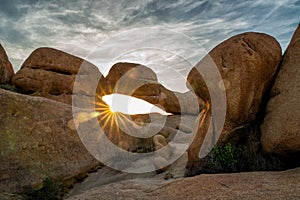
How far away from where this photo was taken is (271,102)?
31.0 feet

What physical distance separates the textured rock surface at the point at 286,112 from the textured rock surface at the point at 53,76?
20.2 meters

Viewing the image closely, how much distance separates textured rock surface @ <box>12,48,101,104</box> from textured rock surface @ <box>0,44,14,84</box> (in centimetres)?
69

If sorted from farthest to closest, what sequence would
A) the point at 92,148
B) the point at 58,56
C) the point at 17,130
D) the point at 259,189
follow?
Answer: the point at 58,56
the point at 92,148
the point at 17,130
the point at 259,189

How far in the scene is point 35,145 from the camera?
37.9 ft

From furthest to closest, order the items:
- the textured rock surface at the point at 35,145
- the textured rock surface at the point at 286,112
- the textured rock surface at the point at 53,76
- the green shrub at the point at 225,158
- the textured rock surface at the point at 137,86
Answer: the textured rock surface at the point at 137,86 < the textured rock surface at the point at 53,76 < the textured rock surface at the point at 35,145 < the green shrub at the point at 225,158 < the textured rock surface at the point at 286,112

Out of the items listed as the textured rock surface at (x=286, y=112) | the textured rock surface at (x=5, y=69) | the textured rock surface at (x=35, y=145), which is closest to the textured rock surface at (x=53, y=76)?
the textured rock surface at (x=5, y=69)

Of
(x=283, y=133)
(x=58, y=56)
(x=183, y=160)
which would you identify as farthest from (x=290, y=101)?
(x=58, y=56)

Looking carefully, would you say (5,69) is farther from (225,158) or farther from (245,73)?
(225,158)

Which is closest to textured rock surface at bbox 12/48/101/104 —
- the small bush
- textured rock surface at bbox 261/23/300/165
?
the small bush

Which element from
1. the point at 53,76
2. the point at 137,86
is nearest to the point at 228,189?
the point at 53,76

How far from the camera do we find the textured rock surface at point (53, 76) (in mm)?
24109

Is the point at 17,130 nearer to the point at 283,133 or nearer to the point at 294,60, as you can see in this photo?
the point at 283,133

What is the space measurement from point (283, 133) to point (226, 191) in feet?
10.4

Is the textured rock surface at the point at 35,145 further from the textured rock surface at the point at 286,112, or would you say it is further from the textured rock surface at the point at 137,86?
the textured rock surface at the point at 137,86
